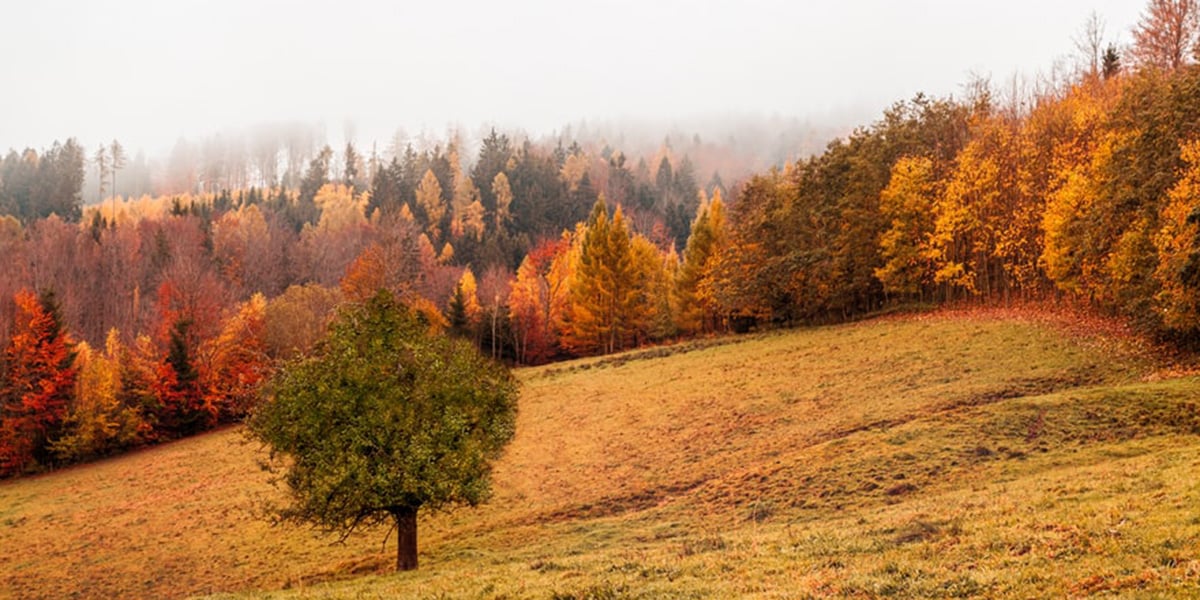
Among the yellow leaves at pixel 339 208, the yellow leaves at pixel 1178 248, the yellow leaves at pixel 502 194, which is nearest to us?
the yellow leaves at pixel 1178 248

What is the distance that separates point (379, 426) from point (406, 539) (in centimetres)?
400

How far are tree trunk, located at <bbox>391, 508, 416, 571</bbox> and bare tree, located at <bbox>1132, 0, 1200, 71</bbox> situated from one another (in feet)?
202

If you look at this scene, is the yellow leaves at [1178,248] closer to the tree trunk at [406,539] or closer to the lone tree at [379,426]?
the lone tree at [379,426]

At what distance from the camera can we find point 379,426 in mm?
22750

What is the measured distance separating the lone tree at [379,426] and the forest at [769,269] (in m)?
2.91

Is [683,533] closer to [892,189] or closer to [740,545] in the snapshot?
[740,545]

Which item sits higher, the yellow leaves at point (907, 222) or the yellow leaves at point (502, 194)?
the yellow leaves at point (502, 194)

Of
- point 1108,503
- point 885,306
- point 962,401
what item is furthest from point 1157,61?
point 1108,503

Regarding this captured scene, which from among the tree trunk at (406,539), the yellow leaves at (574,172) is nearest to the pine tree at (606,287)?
the tree trunk at (406,539)

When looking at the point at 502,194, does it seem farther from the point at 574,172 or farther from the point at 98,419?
the point at 98,419

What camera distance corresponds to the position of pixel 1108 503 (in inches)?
631

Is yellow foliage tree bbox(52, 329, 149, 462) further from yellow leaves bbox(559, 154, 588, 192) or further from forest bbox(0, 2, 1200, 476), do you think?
yellow leaves bbox(559, 154, 588, 192)

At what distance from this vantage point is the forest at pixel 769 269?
39.0 metres

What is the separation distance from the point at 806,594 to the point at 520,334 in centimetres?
8851
